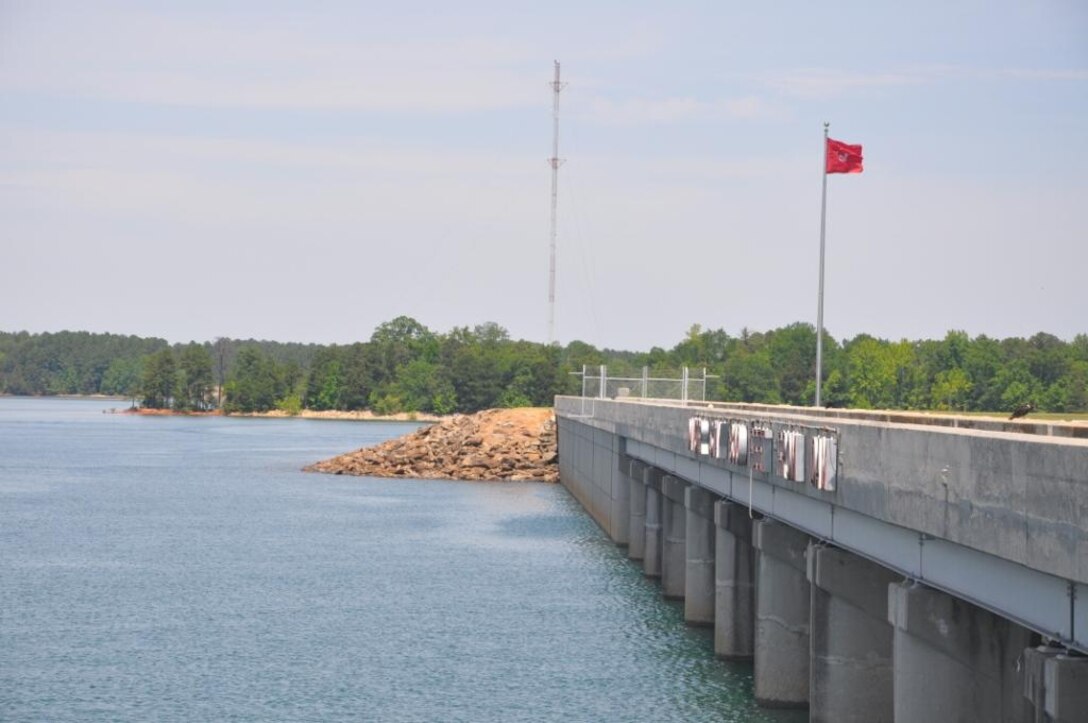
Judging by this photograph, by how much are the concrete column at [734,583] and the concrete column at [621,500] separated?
2525 cm

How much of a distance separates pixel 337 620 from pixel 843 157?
19283mm

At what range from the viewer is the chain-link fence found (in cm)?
6550

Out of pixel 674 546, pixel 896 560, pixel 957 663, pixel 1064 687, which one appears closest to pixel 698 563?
pixel 674 546

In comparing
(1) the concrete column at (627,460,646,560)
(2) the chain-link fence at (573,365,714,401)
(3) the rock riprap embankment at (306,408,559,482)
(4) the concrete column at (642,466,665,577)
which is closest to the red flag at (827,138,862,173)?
(4) the concrete column at (642,466,665,577)

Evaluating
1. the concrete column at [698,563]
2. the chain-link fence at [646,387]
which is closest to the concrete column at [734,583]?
the concrete column at [698,563]

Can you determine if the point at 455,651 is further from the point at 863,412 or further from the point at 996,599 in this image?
the point at 996,599

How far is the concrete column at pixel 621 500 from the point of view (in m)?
62.0

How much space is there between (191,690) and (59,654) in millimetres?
5888

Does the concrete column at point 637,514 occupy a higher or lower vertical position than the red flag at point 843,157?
lower

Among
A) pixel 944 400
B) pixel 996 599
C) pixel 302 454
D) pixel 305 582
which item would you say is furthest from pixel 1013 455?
pixel 944 400

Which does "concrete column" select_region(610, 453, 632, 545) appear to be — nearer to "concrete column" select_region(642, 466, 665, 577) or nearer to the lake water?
the lake water

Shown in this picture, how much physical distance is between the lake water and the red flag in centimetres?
1358

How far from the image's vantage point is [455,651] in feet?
129

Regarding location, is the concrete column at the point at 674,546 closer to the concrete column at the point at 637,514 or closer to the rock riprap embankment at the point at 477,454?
the concrete column at the point at 637,514
